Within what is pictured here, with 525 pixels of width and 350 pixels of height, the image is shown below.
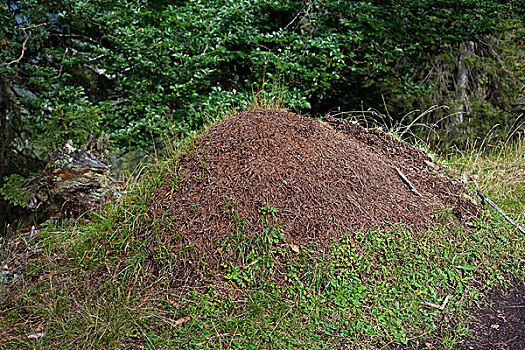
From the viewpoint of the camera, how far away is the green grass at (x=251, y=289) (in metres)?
2.65

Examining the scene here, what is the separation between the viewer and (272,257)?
120 inches

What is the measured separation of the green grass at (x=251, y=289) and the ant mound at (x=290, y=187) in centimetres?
10

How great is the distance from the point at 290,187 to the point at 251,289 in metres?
0.88

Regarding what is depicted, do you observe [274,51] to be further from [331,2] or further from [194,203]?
[194,203]

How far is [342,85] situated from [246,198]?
383 centimetres

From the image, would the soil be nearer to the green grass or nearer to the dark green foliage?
the green grass

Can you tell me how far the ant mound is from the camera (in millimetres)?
3199

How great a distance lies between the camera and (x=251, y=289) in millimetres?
2895

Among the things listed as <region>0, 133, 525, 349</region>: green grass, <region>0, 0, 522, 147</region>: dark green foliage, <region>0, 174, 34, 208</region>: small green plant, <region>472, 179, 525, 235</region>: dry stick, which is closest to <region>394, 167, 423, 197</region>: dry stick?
<region>0, 133, 525, 349</region>: green grass

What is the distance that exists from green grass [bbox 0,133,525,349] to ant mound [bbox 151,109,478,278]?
0.10 m

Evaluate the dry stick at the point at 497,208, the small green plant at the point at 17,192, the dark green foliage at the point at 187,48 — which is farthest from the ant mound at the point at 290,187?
the small green plant at the point at 17,192

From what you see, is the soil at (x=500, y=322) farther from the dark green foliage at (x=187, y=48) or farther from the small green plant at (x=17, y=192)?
the small green plant at (x=17, y=192)

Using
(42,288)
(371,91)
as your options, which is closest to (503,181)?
(371,91)

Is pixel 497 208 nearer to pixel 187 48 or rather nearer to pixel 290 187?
pixel 290 187
